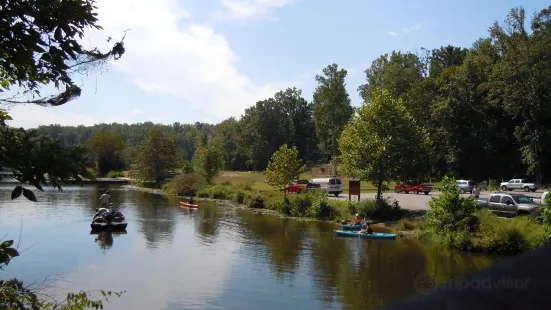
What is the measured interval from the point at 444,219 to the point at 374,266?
7117 millimetres

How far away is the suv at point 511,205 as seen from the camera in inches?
1139

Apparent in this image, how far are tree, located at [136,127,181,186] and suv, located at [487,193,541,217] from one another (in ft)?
192

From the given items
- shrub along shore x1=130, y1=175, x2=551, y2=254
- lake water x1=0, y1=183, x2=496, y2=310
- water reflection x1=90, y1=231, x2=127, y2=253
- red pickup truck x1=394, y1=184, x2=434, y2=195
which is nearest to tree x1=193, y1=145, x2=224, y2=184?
shrub along shore x1=130, y1=175, x2=551, y2=254

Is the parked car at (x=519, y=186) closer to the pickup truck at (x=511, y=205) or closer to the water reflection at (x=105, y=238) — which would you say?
the pickup truck at (x=511, y=205)

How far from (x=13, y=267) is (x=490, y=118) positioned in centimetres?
5931

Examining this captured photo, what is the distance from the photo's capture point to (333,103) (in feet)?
284

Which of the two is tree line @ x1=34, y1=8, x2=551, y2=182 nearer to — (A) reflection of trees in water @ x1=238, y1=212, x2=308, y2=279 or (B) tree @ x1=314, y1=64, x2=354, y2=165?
(B) tree @ x1=314, y1=64, x2=354, y2=165

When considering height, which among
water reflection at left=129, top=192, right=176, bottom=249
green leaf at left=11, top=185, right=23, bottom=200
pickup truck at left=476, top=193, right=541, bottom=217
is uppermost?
green leaf at left=11, top=185, right=23, bottom=200

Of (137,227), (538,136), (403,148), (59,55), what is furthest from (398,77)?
(59,55)

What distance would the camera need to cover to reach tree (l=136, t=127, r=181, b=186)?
7925cm

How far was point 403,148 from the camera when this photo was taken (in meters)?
35.1

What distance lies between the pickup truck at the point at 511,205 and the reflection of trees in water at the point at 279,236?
12960 mm

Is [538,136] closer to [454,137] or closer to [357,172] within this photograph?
[454,137]

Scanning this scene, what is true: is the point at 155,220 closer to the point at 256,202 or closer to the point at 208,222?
the point at 208,222
